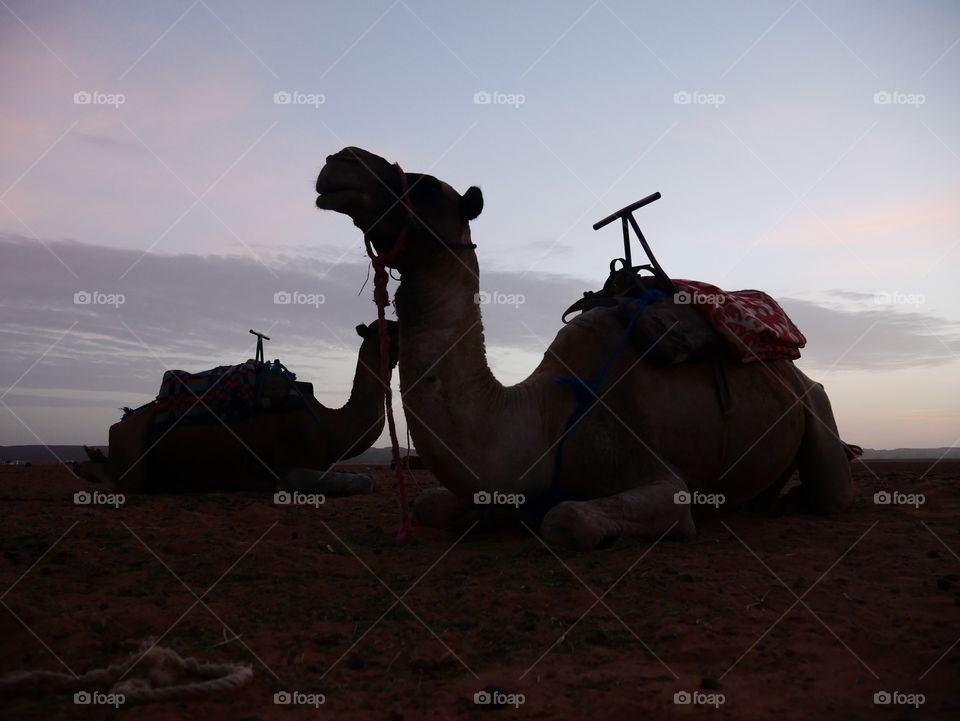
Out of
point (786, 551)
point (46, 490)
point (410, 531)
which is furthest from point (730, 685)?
point (46, 490)

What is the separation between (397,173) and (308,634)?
2834 millimetres

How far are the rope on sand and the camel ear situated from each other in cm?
323

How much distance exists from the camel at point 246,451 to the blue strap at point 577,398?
4173mm

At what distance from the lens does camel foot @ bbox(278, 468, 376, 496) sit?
9.85 metres

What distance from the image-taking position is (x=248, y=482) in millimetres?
10109

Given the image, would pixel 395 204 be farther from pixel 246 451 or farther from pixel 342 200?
pixel 246 451

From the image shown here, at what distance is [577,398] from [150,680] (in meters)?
3.49

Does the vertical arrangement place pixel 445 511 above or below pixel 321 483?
below

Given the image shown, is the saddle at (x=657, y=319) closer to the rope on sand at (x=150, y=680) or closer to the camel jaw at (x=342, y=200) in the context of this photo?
the camel jaw at (x=342, y=200)

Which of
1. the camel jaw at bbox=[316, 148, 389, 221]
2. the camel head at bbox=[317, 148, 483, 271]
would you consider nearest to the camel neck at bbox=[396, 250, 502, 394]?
the camel head at bbox=[317, 148, 483, 271]

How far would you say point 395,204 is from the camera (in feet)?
17.2

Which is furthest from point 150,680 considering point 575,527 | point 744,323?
point 744,323

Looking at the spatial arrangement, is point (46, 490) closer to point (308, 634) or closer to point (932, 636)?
point (308, 634)

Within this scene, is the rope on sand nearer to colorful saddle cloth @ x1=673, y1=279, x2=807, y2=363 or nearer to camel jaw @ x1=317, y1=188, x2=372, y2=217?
camel jaw @ x1=317, y1=188, x2=372, y2=217
